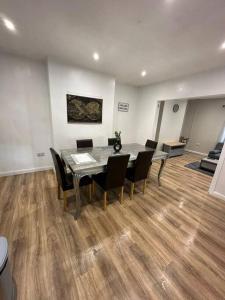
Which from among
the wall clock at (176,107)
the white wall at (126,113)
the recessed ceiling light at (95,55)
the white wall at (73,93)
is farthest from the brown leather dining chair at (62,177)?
the wall clock at (176,107)

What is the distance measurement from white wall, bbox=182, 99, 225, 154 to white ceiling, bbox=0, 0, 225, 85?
3.59 metres

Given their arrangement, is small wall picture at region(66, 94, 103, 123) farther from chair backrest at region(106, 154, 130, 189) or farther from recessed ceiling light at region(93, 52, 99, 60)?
chair backrest at region(106, 154, 130, 189)

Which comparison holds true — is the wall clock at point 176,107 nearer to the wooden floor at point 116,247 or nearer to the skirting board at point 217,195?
the skirting board at point 217,195

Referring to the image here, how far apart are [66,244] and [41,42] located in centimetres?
305

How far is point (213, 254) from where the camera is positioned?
1457mm

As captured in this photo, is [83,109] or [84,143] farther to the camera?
[83,109]

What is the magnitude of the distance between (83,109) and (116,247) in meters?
2.91

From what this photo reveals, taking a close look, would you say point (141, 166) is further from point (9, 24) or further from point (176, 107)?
point (176, 107)

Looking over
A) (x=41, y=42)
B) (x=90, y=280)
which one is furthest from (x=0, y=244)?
(x=41, y=42)

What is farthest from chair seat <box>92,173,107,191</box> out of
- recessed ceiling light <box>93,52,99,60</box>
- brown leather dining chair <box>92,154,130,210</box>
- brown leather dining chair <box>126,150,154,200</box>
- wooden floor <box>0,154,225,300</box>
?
recessed ceiling light <box>93,52,99,60</box>

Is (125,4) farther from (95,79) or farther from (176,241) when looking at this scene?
(176,241)

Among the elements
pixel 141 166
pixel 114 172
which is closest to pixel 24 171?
pixel 114 172

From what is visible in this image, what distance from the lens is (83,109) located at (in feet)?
10.4

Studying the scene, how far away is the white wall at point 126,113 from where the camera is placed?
426 centimetres
